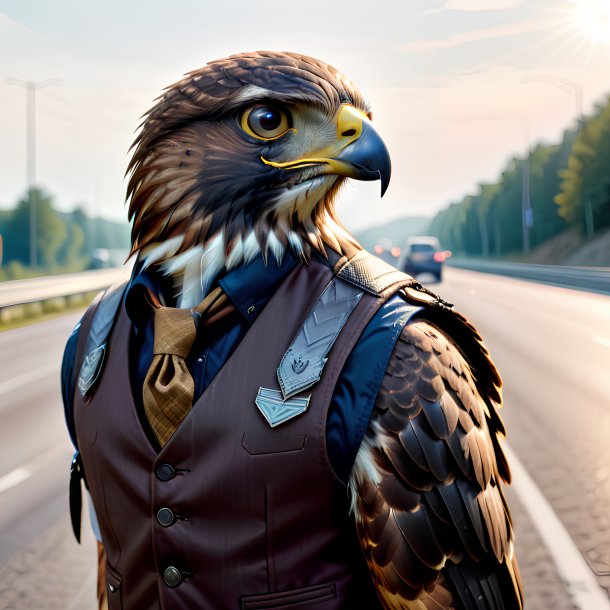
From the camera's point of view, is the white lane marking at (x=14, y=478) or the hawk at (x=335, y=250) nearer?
the hawk at (x=335, y=250)

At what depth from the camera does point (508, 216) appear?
87562 millimetres

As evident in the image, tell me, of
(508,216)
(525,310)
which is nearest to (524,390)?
(525,310)

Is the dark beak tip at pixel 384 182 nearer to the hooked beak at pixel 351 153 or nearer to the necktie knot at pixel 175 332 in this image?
the hooked beak at pixel 351 153

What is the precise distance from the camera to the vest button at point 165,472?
144cm

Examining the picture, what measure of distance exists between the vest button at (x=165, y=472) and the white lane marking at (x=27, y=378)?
32.4 ft

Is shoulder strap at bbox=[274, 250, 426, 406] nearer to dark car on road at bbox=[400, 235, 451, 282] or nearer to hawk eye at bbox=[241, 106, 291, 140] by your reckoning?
hawk eye at bbox=[241, 106, 291, 140]

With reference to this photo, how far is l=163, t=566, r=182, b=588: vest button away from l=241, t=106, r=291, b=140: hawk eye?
796 millimetres

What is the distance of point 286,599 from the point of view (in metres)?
1.44

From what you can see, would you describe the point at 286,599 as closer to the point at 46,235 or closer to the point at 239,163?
the point at 239,163

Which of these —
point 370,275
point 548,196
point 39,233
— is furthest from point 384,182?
point 39,233

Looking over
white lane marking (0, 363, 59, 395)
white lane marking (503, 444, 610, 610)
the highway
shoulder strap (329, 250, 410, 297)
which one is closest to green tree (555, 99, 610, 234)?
the highway

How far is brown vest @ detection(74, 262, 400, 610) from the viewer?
4.60ft

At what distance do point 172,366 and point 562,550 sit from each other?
3854mm

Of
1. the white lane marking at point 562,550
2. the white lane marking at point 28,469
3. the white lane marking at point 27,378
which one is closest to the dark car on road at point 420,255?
the white lane marking at point 27,378
